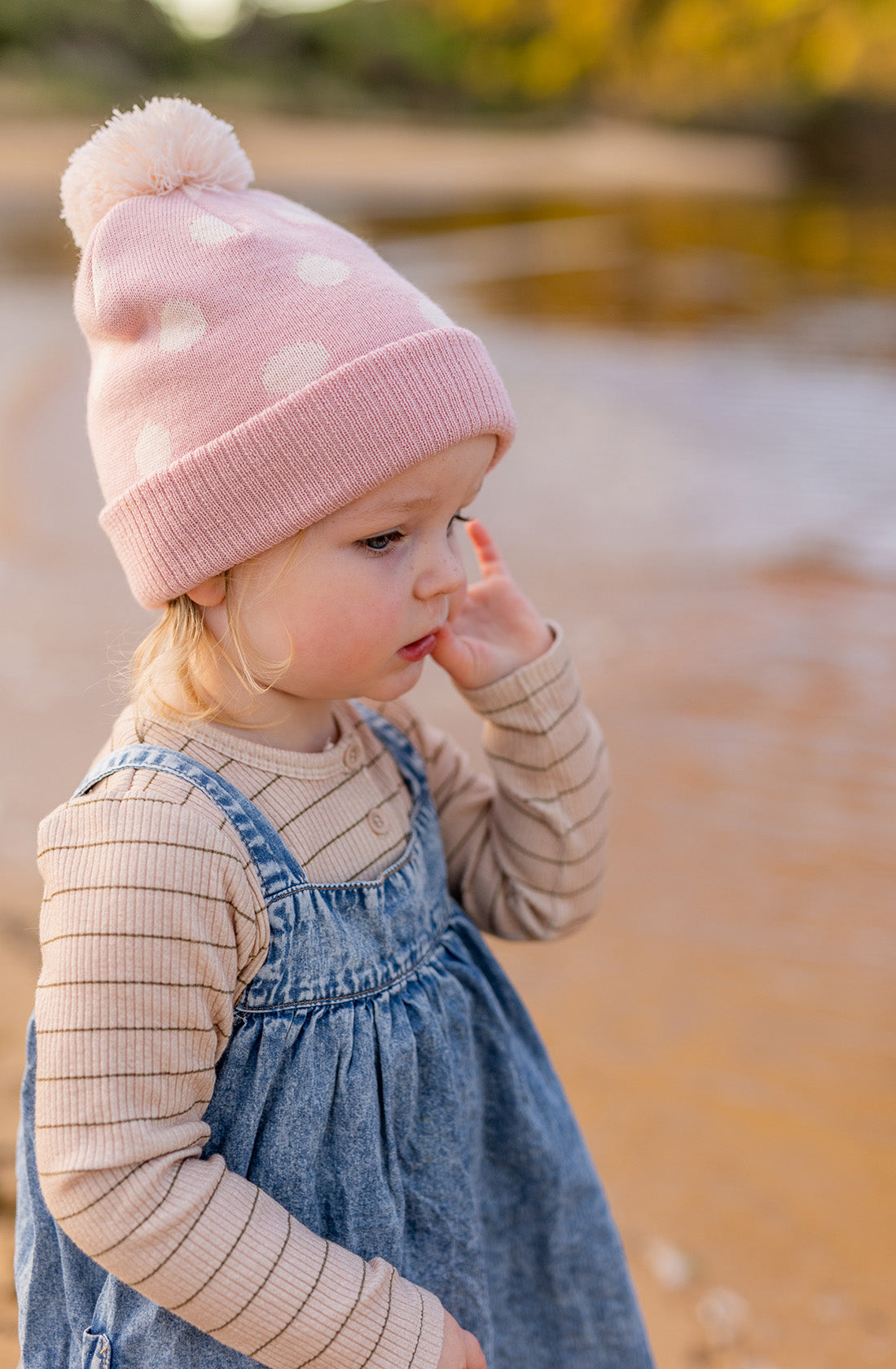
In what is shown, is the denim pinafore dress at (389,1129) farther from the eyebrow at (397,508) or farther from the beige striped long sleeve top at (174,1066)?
the eyebrow at (397,508)

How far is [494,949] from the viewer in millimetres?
2443

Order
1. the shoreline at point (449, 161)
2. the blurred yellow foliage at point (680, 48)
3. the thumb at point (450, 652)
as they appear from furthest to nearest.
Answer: the blurred yellow foliage at point (680, 48) < the shoreline at point (449, 161) < the thumb at point (450, 652)

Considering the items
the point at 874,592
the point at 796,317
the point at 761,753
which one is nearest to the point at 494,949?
the point at 761,753

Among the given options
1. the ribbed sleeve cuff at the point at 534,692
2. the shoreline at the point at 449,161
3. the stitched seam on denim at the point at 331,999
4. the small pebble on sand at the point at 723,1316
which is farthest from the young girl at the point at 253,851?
the shoreline at the point at 449,161

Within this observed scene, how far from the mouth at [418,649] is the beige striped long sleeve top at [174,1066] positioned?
16 centimetres

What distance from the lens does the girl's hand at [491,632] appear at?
1.30 m

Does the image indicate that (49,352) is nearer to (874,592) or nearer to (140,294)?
(874,592)

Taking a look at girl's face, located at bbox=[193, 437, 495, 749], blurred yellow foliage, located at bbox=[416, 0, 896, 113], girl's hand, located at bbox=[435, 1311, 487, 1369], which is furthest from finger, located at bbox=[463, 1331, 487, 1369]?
blurred yellow foliage, located at bbox=[416, 0, 896, 113]

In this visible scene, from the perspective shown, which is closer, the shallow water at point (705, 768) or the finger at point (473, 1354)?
the finger at point (473, 1354)

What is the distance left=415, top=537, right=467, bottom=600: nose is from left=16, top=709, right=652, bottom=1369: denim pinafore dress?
235 millimetres

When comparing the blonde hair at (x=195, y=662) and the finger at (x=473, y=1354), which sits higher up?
the blonde hair at (x=195, y=662)

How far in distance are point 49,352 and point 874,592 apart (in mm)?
5223

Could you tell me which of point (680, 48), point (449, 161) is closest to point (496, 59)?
point (680, 48)

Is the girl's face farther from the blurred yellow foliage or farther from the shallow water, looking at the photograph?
the blurred yellow foliage
